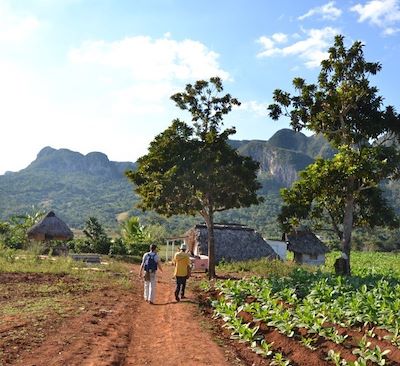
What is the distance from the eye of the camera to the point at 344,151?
743 inches

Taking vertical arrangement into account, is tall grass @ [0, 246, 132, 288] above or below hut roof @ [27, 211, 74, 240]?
below

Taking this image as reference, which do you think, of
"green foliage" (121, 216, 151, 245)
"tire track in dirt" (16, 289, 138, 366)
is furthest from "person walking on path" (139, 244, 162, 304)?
"green foliage" (121, 216, 151, 245)

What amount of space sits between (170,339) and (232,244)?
88.1 ft

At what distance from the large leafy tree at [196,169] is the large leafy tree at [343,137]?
251 cm

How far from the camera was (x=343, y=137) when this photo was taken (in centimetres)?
2128

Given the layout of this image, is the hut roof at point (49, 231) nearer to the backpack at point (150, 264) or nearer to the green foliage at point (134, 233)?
the green foliage at point (134, 233)

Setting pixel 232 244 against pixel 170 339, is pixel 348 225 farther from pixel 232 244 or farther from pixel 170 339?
pixel 232 244

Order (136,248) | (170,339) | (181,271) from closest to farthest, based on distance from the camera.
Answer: (170,339), (181,271), (136,248)

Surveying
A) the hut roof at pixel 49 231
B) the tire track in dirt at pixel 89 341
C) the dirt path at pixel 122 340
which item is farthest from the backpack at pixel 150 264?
the hut roof at pixel 49 231

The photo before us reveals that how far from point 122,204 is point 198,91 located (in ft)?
520

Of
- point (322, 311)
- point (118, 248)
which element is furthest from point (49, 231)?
point (322, 311)

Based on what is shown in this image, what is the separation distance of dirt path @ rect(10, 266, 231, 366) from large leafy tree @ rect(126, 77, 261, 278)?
7899 mm

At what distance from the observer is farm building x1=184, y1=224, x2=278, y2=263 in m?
35.8

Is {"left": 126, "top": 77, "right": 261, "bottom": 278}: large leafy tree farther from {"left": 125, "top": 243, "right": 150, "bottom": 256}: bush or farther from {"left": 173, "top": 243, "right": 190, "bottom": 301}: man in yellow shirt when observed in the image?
{"left": 125, "top": 243, "right": 150, "bottom": 256}: bush
